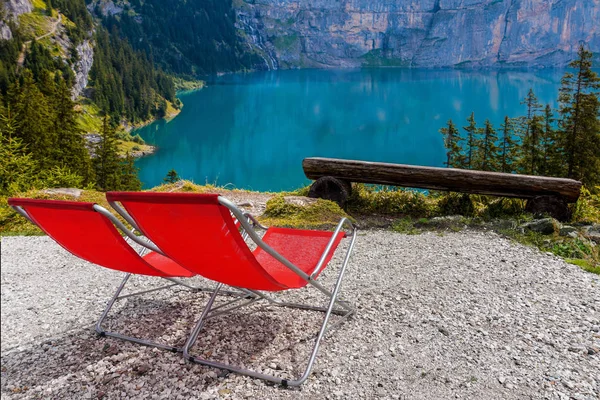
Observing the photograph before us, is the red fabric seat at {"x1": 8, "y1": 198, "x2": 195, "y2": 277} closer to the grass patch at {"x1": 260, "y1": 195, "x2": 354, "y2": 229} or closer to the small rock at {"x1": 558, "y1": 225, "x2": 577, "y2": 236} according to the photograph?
the grass patch at {"x1": 260, "y1": 195, "x2": 354, "y2": 229}

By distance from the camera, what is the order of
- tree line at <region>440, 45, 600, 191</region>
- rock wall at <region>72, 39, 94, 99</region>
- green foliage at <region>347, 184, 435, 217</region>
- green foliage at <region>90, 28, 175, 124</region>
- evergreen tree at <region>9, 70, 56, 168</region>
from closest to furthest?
1. green foliage at <region>347, 184, 435, 217</region>
2. tree line at <region>440, 45, 600, 191</region>
3. evergreen tree at <region>9, 70, 56, 168</region>
4. rock wall at <region>72, 39, 94, 99</region>
5. green foliage at <region>90, 28, 175, 124</region>

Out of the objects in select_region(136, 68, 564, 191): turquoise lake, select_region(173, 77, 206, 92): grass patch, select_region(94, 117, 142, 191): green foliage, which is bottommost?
select_region(136, 68, 564, 191): turquoise lake

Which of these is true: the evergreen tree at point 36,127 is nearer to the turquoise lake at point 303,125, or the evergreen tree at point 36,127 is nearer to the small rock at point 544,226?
the turquoise lake at point 303,125

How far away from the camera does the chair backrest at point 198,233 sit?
2.05 metres

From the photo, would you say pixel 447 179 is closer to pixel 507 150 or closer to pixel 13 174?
pixel 13 174

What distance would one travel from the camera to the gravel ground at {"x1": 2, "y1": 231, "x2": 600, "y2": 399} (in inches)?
89.4

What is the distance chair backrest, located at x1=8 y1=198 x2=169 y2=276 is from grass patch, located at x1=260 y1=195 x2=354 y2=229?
3347 mm

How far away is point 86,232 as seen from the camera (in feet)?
7.91

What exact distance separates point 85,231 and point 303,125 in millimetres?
71761

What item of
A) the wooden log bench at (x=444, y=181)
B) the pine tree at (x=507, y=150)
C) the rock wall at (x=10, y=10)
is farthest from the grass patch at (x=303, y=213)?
the rock wall at (x=10, y=10)

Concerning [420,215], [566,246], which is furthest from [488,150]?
[566,246]

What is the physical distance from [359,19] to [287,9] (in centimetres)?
2637

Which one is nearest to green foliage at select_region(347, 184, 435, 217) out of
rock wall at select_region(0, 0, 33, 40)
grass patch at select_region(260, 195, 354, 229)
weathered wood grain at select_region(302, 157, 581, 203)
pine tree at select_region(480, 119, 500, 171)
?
weathered wood grain at select_region(302, 157, 581, 203)

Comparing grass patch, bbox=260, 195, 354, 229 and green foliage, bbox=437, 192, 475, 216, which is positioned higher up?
grass patch, bbox=260, 195, 354, 229
